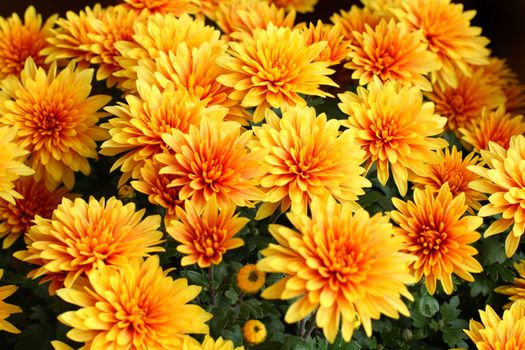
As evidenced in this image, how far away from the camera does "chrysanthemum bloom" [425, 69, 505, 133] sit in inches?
78.3

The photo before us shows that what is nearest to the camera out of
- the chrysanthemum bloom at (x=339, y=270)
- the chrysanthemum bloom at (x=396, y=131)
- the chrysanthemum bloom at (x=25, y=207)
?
the chrysanthemum bloom at (x=339, y=270)

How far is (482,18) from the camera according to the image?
9.49ft

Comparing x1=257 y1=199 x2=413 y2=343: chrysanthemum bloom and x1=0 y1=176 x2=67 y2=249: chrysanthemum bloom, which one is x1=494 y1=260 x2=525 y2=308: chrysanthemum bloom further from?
x1=0 y1=176 x2=67 y2=249: chrysanthemum bloom

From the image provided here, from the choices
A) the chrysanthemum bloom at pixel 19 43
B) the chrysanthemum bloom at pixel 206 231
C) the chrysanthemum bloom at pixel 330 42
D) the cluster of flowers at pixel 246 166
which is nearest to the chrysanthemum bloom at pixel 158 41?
the cluster of flowers at pixel 246 166

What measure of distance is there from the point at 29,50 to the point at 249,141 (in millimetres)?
894

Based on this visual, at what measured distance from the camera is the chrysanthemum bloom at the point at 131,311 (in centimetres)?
117

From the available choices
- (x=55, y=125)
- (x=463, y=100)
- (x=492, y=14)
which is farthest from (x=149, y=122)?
(x=492, y=14)

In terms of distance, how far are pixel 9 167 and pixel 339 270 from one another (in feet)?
2.59

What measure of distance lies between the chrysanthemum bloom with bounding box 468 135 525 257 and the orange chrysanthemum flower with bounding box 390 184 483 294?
8cm

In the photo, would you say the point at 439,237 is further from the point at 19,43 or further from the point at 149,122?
the point at 19,43

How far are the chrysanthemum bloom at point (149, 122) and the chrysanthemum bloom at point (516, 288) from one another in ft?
2.58

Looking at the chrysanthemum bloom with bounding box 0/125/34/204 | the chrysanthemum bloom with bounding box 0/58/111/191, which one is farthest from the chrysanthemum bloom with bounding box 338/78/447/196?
the chrysanthemum bloom with bounding box 0/125/34/204

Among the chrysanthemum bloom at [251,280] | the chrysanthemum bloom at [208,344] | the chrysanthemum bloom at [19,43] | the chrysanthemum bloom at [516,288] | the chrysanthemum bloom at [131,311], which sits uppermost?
the chrysanthemum bloom at [19,43]

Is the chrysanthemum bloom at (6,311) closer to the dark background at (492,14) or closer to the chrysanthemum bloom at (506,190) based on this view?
the chrysanthemum bloom at (506,190)
